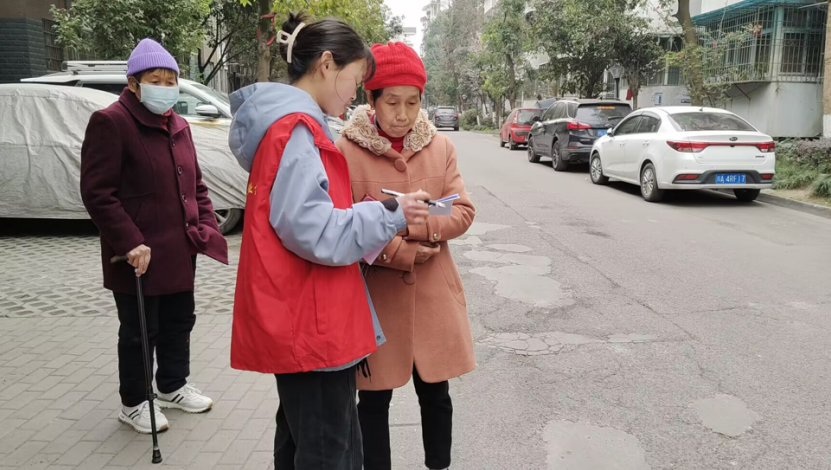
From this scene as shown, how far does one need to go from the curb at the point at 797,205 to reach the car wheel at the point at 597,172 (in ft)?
9.47

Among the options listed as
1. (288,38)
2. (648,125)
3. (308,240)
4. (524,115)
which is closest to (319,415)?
(308,240)

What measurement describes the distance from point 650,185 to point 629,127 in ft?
5.45

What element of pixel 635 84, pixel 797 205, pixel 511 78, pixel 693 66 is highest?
pixel 511 78

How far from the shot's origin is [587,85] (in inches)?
1070

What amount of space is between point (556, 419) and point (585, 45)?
22.1 m

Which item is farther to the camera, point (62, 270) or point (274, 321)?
point (62, 270)

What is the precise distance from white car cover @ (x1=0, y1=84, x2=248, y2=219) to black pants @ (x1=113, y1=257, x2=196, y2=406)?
458 cm

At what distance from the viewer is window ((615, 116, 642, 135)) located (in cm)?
1243

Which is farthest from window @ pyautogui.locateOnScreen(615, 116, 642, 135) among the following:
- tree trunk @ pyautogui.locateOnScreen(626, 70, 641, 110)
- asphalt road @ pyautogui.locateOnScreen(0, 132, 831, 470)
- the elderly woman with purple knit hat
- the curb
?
tree trunk @ pyautogui.locateOnScreen(626, 70, 641, 110)

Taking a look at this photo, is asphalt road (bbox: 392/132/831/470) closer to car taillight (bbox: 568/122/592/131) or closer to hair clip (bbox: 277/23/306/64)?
hair clip (bbox: 277/23/306/64)

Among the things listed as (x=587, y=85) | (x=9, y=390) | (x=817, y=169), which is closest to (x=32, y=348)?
(x=9, y=390)

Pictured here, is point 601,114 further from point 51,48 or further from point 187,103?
point 51,48

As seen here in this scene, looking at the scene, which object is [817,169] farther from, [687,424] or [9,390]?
[9,390]

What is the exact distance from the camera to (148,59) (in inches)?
134
